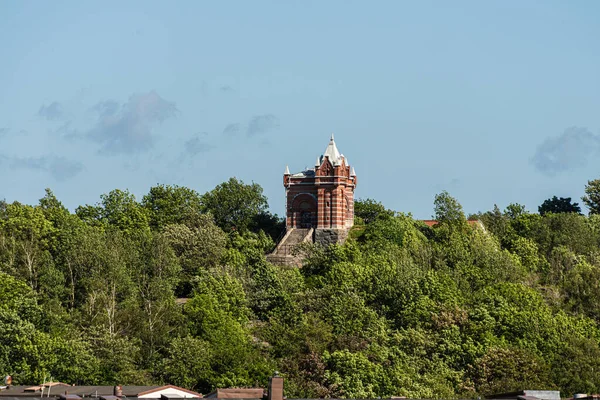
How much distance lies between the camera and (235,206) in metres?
153

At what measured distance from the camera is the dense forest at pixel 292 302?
334ft

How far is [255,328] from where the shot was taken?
381 ft

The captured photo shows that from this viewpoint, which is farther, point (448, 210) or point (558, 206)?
point (558, 206)

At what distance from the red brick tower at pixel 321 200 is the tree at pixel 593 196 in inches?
1985

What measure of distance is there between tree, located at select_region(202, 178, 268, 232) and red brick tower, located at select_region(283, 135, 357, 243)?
8.19m

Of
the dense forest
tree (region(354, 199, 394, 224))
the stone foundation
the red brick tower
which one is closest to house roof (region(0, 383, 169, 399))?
the dense forest

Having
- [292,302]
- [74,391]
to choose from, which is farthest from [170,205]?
[74,391]

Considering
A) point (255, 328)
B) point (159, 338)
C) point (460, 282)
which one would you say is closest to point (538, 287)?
point (460, 282)

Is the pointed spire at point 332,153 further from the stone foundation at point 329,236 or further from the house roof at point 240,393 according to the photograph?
the house roof at point 240,393

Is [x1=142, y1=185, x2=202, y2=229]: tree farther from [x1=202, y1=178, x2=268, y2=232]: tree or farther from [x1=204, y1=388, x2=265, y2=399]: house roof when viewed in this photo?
[x1=204, y1=388, x2=265, y2=399]: house roof

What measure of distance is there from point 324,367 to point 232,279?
20.7m

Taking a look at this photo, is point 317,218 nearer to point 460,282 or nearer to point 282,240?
point 282,240

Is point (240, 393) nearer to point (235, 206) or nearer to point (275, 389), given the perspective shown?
point (275, 389)

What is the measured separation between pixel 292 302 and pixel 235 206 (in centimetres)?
3483
